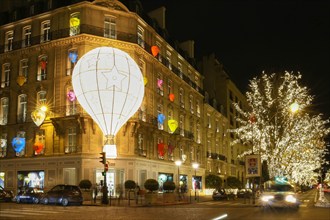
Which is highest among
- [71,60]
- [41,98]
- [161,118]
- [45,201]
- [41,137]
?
[71,60]

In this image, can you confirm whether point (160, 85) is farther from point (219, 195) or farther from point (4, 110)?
point (4, 110)

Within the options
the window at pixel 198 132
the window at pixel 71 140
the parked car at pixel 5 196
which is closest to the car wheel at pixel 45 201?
the parked car at pixel 5 196

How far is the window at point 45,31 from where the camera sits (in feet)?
138

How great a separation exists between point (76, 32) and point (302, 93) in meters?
20.9

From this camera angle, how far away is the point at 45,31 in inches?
1670

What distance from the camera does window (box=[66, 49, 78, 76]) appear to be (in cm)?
3944

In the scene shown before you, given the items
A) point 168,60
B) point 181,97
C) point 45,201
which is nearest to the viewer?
point 45,201

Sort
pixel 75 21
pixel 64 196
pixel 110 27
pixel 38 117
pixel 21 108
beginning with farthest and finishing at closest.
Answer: pixel 21 108 → pixel 110 27 → pixel 75 21 → pixel 38 117 → pixel 64 196

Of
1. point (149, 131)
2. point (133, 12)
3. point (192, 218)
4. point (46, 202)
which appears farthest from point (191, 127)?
point (192, 218)

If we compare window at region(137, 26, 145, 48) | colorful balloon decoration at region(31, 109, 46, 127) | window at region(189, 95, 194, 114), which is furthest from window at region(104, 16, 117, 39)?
window at region(189, 95, 194, 114)

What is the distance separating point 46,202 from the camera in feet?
99.8

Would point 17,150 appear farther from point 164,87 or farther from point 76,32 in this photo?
point 164,87

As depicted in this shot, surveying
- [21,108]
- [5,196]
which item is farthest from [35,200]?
[21,108]

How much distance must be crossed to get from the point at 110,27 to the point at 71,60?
4990 mm
